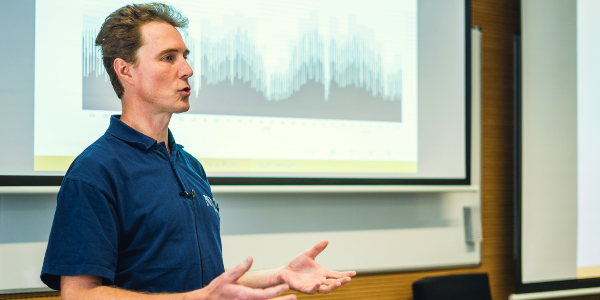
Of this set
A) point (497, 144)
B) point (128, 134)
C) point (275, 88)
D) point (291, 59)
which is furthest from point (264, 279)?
point (497, 144)

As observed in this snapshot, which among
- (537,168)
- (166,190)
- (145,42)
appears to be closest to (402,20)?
(537,168)

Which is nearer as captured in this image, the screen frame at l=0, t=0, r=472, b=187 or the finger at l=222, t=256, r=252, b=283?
the finger at l=222, t=256, r=252, b=283

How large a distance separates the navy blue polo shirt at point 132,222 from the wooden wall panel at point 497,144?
1.55 m

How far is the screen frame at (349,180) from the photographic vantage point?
137cm

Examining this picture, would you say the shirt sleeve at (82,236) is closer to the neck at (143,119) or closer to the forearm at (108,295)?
the forearm at (108,295)

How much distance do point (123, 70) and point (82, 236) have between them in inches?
16.5

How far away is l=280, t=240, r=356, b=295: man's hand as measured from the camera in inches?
37.4

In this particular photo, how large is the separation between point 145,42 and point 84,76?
1.90 ft

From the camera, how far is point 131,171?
2.93ft

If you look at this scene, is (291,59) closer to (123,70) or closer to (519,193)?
(123,70)

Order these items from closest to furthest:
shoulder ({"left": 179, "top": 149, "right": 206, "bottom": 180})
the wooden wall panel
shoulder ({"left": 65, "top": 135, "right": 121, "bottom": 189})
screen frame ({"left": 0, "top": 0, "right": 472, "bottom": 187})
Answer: shoulder ({"left": 65, "top": 135, "right": 121, "bottom": 189}), shoulder ({"left": 179, "top": 149, "right": 206, "bottom": 180}), screen frame ({"left": 0, "top": 0, "right": 472, "bottom": 187}), the wooden wall panel

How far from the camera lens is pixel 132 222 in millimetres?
857
